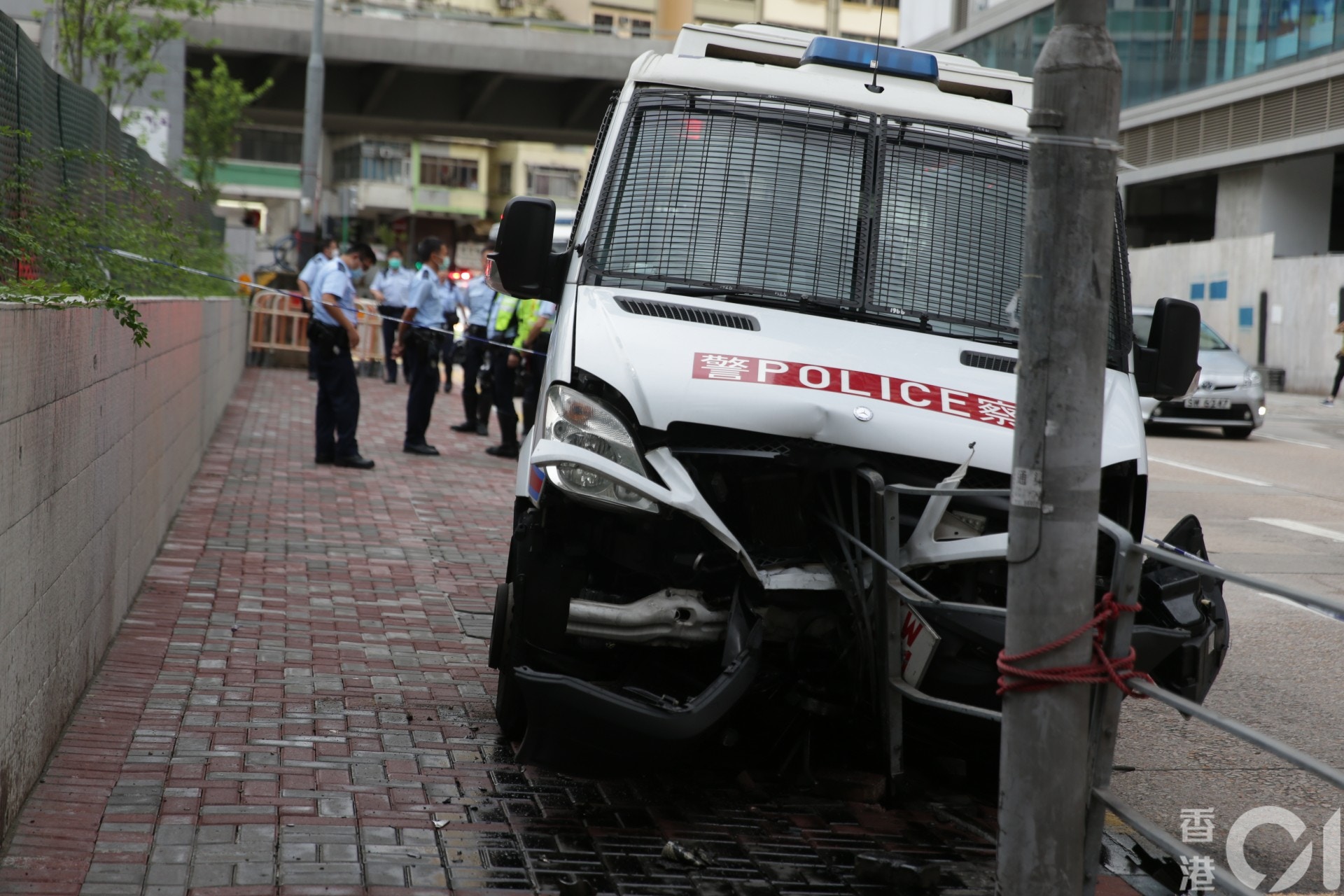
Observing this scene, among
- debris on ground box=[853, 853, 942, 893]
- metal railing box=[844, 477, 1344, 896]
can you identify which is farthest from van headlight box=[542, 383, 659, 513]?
debris on ground box=[853, 853, 942, 893]

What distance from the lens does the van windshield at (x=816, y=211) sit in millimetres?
5719

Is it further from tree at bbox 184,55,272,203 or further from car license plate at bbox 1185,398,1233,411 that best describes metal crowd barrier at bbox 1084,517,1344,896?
tree at bbox 184,55,272,203

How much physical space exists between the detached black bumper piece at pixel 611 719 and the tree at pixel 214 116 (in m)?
26.2

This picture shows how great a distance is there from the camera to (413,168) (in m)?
81.7

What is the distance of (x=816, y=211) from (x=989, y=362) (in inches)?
37.5

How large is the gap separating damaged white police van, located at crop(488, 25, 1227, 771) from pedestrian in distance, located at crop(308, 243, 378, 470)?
7.04 metres


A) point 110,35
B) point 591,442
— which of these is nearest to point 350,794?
point 591,442

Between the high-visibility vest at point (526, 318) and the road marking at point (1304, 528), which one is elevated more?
the high-visibility vest at point (526, 318)

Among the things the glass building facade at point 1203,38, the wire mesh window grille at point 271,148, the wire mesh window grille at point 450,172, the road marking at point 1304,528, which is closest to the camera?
the road marking at point 1304,528

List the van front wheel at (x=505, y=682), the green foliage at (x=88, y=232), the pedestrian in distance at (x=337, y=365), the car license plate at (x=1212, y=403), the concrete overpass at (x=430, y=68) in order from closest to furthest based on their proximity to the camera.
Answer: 1. the van front wheel at (x=505, y=682)
2. the green foliage at (x=88, y=232)
3. the pedestrian in distance at (x=337, y=365)
4. the car license plate at (x=1212, y=403)
5. the concrete overpass at (x=430, y=68)

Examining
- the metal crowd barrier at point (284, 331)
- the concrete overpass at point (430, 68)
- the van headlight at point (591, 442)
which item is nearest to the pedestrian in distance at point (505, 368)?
the van headlight at point (591, 442)

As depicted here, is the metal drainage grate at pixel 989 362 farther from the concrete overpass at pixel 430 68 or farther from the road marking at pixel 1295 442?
the concrete overpass at pixel 430 68

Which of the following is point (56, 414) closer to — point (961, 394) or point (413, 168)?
point (961, 394)

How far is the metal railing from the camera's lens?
3.27 metres
